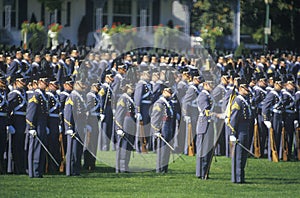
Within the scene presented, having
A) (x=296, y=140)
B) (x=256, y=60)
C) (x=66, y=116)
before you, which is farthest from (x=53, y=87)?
(x=256, y=60)

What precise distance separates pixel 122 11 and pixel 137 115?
97.9 feet

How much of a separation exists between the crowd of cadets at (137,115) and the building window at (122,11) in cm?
2287

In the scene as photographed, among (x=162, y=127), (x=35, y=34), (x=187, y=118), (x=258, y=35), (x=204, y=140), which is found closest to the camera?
(x=204, y=140)

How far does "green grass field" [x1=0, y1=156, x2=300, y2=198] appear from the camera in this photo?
50.2ft

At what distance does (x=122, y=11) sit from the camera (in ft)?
159

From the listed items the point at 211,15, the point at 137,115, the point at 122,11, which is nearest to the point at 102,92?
the point at 137,115

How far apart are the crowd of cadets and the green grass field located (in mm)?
348

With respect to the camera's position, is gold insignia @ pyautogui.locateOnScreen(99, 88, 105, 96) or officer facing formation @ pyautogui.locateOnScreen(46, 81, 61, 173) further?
gold insignia @ pyautogui.locateOnScreen(99, 88, 105, 96)

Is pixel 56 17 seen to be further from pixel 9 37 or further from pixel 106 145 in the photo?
pixel 106 145

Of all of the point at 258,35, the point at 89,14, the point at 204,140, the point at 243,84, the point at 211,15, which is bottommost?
the point at 204,140

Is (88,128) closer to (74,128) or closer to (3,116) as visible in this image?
(74,128)

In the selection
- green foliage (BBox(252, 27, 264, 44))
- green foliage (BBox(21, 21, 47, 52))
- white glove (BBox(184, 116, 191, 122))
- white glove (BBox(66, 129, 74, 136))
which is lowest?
white glove (BBox(66, 129, 74, 136))

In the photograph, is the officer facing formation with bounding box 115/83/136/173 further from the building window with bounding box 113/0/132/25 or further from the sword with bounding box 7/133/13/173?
the building window with bounding box 113/0/132/25

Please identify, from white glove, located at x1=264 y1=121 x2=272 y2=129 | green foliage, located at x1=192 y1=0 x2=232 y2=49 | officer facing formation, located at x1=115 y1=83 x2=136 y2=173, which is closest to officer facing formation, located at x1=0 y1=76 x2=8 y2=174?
officer facing formation, located at x1=115 y1=83 x2=136 y2=173
